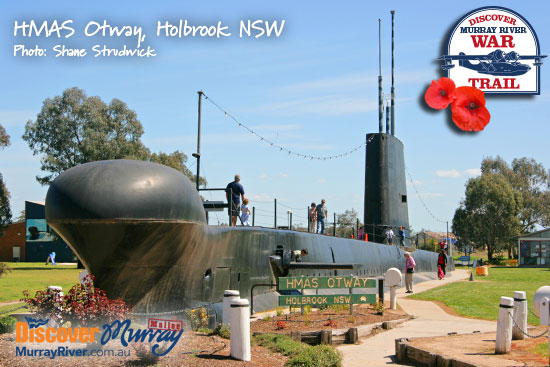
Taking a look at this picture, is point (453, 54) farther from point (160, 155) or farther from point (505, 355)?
point (160, 155)

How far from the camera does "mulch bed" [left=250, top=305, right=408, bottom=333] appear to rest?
1286cm

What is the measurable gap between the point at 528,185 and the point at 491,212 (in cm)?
1298

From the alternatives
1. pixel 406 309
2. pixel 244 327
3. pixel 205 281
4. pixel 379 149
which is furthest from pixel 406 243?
pixel 244 327

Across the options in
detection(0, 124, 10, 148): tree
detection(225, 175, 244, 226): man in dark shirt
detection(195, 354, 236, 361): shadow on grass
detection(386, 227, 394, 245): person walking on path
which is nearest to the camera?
detection(195, 354, 236, 361): shadow on grass

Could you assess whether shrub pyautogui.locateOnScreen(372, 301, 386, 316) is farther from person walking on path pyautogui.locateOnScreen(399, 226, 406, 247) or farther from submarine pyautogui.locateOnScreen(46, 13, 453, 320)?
person walking on path pyautogui.locateOnScreen(399, 226, 406, 247)

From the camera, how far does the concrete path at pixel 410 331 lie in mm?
10812

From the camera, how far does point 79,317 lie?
9.27 m

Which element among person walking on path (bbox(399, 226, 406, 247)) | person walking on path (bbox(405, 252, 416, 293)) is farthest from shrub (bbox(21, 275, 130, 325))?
person walking on path (bbox(399, 226, 406, 247))

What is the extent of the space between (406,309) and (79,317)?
10.7 m

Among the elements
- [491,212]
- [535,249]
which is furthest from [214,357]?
[491,212]

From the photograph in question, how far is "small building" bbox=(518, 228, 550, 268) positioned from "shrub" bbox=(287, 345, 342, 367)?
5435cm

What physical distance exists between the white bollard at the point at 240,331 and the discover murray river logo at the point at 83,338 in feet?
2.73

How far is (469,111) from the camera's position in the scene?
13.9 m

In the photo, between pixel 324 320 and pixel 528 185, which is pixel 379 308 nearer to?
pixel 324 320
